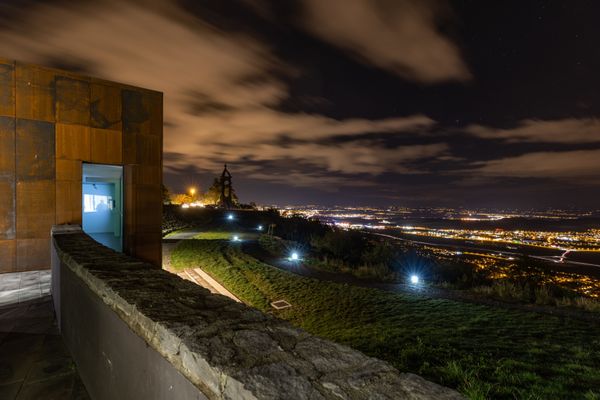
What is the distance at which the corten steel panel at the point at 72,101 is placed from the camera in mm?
7180

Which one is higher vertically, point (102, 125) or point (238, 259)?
point (102, 125)

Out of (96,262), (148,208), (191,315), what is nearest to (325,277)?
(148,208)

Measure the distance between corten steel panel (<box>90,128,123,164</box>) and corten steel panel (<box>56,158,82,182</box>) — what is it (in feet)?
1.28

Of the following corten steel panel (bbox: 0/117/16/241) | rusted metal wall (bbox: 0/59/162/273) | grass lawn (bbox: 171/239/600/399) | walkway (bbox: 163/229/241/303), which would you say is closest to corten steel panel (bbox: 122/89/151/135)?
rusted metal wall (bbox: 0/59/162/273)

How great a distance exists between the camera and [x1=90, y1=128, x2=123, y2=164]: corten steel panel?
767 centimetres

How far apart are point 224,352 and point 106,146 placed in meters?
8.16

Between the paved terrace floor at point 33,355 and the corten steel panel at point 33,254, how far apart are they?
2379mm

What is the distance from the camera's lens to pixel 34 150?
696 centimetres

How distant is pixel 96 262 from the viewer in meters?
3.05

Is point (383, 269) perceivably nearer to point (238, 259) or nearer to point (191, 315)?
point (238, 259)

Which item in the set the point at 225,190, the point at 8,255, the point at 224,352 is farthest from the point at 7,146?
the point at 225,190

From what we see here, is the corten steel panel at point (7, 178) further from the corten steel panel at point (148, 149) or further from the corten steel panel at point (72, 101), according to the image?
the corten steel panel at point (148, 149)

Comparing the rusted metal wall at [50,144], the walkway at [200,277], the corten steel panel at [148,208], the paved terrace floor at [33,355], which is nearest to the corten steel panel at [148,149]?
the rusted metal wall at [50,144]

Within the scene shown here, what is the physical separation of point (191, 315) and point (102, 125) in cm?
775
